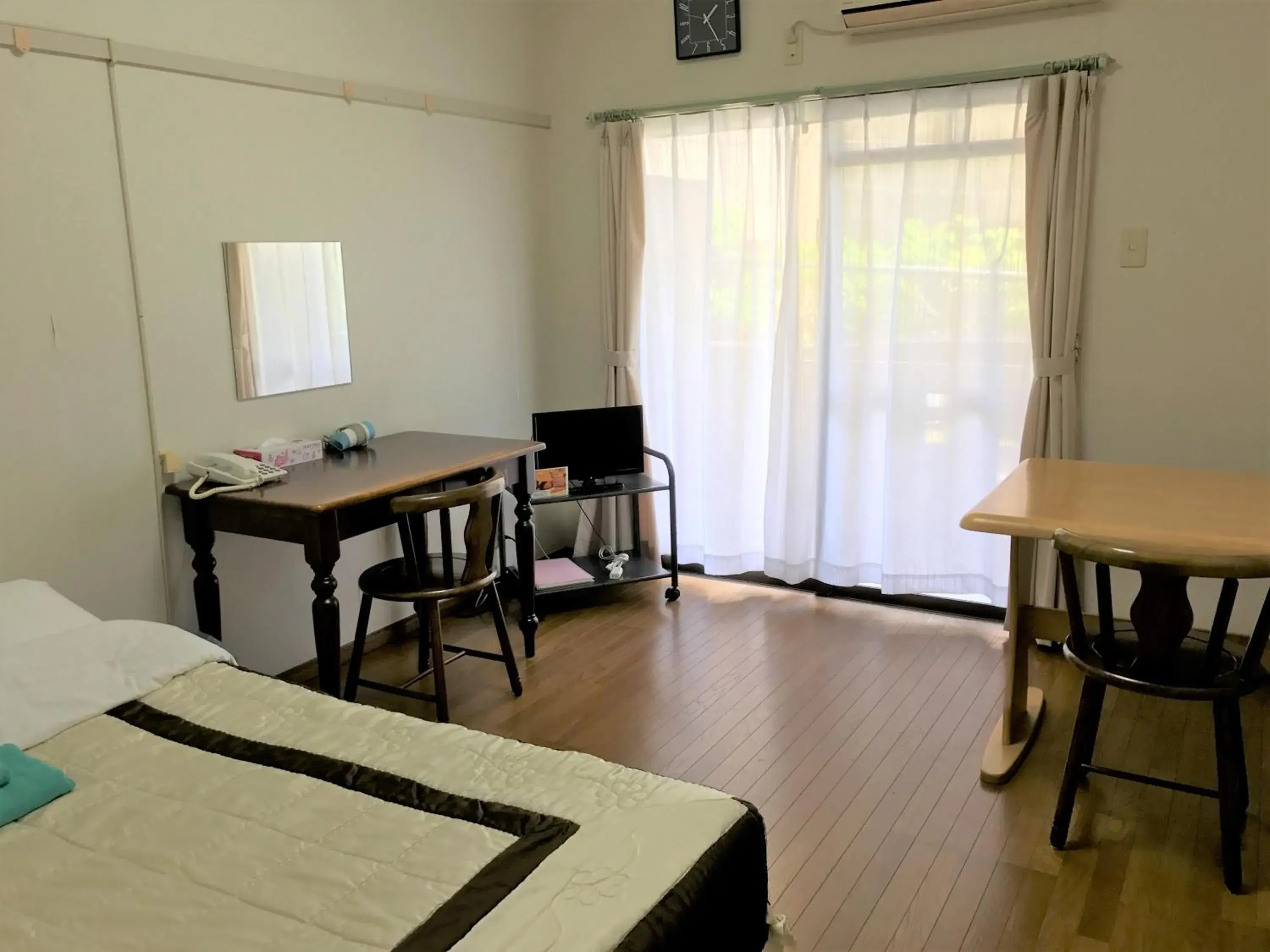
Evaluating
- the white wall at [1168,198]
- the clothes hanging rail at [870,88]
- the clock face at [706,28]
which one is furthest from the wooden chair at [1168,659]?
the clock face at [706,28]

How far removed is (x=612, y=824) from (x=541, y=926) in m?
0.27

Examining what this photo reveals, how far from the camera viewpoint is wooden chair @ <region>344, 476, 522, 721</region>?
299 cm

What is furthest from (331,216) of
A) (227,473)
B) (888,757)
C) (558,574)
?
(888,757)

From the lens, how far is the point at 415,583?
3.12 m

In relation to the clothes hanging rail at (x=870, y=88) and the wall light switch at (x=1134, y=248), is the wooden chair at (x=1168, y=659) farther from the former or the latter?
the clothes hanging rail at (x=870, y=88)

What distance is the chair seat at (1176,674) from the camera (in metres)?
2.27

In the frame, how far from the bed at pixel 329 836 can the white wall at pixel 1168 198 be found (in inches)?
102

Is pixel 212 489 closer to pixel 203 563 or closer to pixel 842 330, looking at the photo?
pixel 203 563

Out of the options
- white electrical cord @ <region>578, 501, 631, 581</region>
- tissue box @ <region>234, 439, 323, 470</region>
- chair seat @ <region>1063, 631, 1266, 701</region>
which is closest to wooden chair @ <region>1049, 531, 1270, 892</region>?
chair seat @ <region>1063, 631, 1266, 701</region>

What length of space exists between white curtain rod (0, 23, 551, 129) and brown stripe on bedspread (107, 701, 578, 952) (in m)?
1.76

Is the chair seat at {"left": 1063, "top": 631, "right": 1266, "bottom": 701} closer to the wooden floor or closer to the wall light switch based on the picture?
the wooden floor

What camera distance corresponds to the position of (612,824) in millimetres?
1631

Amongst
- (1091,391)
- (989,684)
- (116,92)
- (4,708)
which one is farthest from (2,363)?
(1091,391)

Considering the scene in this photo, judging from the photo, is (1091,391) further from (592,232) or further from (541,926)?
(541,926)
